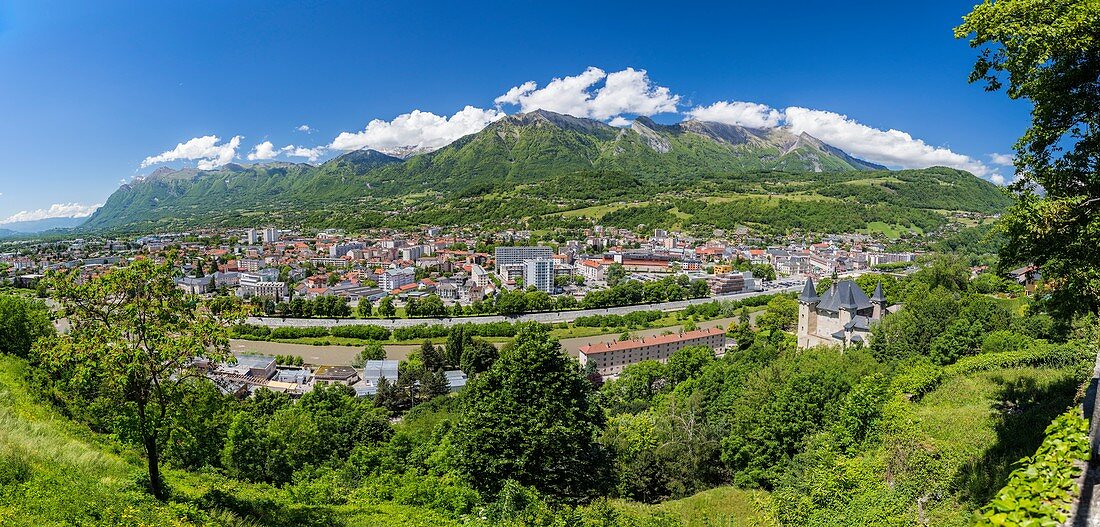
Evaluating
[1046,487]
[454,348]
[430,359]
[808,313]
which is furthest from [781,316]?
[1046,487]

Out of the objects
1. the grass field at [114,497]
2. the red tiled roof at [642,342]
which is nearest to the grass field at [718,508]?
the grass field at [114,497]

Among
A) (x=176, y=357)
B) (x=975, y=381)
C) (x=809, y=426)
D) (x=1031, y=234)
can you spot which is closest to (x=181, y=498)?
(x=176, y=357)

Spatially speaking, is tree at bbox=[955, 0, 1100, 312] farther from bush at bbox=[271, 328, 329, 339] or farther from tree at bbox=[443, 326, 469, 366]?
bush at bbox=[271, 328, 329, 339]

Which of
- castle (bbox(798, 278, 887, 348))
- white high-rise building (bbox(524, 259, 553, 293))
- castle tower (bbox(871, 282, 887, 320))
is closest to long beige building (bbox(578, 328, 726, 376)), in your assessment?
castle (bbox(798, 278, 887, 348))

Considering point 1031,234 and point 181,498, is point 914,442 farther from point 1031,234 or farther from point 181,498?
point 181,498

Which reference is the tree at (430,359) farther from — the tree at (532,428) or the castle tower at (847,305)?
the tree at (532,428)
